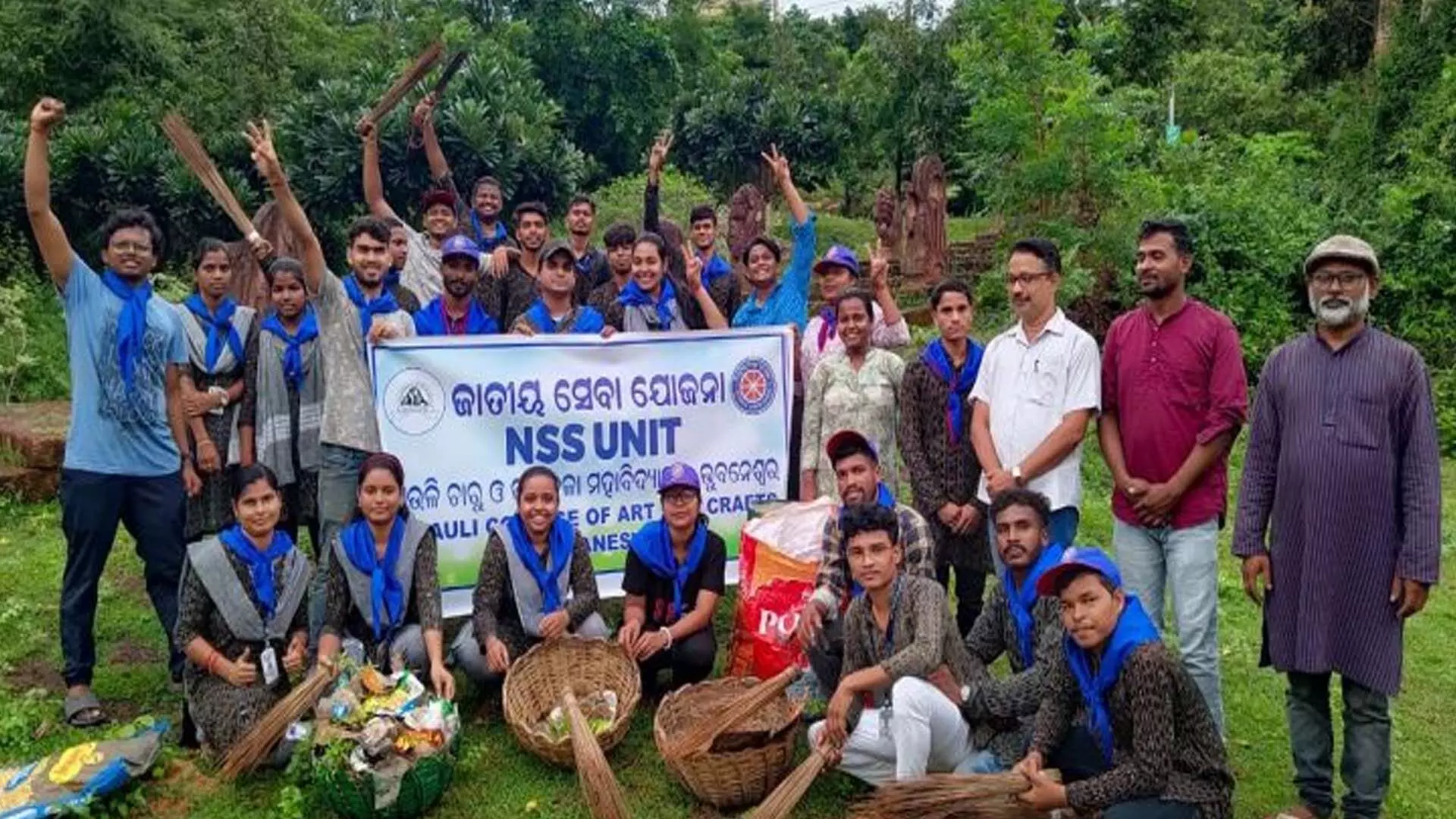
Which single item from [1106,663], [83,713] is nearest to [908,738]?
[1106,663]

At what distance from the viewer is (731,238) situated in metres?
14.8

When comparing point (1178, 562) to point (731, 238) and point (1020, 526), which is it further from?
point (731, 238)

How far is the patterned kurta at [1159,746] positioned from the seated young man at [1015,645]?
0.36 meters

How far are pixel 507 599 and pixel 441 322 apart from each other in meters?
1.45

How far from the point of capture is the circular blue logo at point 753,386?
5715 mm

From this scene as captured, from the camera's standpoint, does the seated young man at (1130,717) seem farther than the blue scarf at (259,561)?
No

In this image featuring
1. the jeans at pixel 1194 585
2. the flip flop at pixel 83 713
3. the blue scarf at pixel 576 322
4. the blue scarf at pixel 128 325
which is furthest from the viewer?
the blue scarf at pixel 576 322

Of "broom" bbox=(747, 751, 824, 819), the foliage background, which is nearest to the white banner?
"broom" bbox=(747, 751, 824, 819)

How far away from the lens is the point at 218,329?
5.04 m

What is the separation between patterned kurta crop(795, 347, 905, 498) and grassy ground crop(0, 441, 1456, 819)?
1197 millimetres

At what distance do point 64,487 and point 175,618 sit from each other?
646mm

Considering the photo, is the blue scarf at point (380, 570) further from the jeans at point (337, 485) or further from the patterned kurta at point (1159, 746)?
the patterned kurta at point (1159, 746)

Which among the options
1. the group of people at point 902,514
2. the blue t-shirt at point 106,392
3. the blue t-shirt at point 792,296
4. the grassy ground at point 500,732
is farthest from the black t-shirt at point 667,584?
the blue t-shirt at point 106,392

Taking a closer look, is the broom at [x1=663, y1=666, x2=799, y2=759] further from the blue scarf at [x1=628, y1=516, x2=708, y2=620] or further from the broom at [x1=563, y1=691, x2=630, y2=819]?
the blue scarf at [x1=628, y1=516, x2=708, y2=620]
